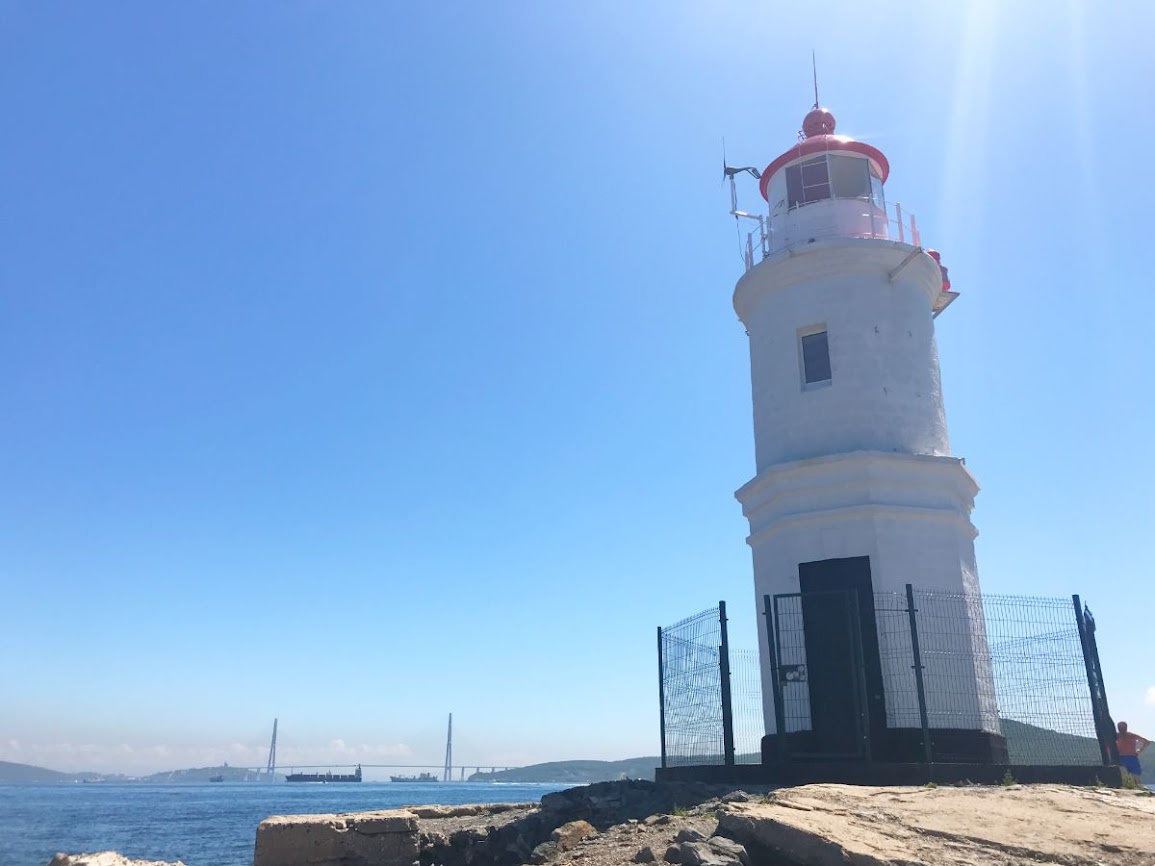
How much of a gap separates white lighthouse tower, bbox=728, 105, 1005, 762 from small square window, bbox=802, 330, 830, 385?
0.07 ft

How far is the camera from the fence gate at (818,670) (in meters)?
11.8

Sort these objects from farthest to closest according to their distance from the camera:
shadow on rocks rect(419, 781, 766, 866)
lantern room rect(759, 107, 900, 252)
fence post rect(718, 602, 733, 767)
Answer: lantern room rect(759, 107, 900, 252), fence post rect(718, 602, 733, 767), shadow on rocks rect(419, 781, 766, 866)

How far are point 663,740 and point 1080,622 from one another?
5.55 metres

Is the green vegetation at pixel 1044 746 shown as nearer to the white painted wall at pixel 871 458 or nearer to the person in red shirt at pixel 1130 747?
the white painted wall at pixel 871 458

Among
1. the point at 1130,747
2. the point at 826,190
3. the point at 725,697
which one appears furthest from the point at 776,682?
the point at 826,190

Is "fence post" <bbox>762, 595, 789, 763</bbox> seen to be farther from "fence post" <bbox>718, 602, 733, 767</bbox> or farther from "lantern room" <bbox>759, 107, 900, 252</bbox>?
"lantern room" <bbox>759, 107, 900, 252</bbox>

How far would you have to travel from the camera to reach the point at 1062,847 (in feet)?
19.9

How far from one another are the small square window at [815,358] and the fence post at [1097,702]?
15.6 ft

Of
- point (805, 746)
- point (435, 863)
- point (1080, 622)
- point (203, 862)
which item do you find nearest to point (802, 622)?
point (805, 746)

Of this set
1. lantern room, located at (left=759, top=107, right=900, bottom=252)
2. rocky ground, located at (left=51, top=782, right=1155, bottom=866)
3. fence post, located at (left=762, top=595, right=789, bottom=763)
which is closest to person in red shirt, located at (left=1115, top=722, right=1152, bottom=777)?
rocky ground, located at (left=51, top=782, right=1155, bottom=866)

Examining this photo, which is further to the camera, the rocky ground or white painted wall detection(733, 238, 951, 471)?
white painted wall detection(733, 238, 951, 471)

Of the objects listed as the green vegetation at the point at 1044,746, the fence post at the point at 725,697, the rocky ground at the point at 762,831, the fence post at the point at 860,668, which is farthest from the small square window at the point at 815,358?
the rocky ground at the point at 762,831

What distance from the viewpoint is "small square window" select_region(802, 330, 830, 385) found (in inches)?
550

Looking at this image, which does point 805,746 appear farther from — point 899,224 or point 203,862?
point 203,862
